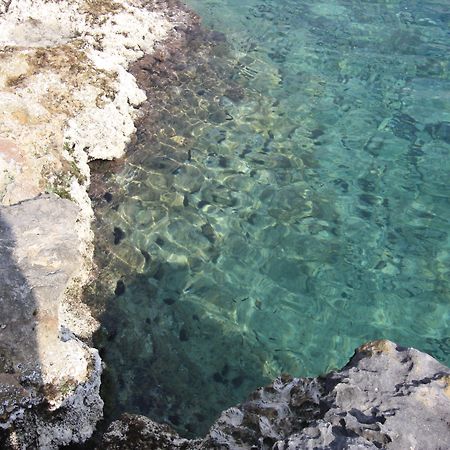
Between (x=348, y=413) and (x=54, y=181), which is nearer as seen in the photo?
(x=348, y=413)

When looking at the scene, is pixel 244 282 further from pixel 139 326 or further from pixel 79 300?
pixel 79 300

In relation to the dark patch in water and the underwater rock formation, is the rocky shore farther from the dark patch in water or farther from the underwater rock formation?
the dark patch in water

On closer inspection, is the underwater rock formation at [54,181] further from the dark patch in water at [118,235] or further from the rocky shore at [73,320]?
the dark patch in water at [118,235]

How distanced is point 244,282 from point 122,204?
74.7 inches

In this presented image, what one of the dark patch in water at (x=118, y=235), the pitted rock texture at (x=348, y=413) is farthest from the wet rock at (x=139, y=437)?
the dark patch in water at (x=118, y=235)

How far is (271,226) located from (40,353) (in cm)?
324

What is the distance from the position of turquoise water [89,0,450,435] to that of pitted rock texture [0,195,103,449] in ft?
2.04

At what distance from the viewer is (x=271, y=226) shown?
6.16m

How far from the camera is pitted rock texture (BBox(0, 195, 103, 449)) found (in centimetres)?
360

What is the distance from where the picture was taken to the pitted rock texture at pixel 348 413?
256 centimetres

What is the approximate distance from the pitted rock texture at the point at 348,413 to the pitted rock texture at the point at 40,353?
22.3 inches

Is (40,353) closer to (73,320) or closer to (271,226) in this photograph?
(73,320)

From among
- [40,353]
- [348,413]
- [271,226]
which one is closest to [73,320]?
[40,353]

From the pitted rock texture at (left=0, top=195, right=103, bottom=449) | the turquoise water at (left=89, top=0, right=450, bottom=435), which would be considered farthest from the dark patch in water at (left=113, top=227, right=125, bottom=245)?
the pitted rock texture at (left=0, top=195, right=103, bottom=449)
